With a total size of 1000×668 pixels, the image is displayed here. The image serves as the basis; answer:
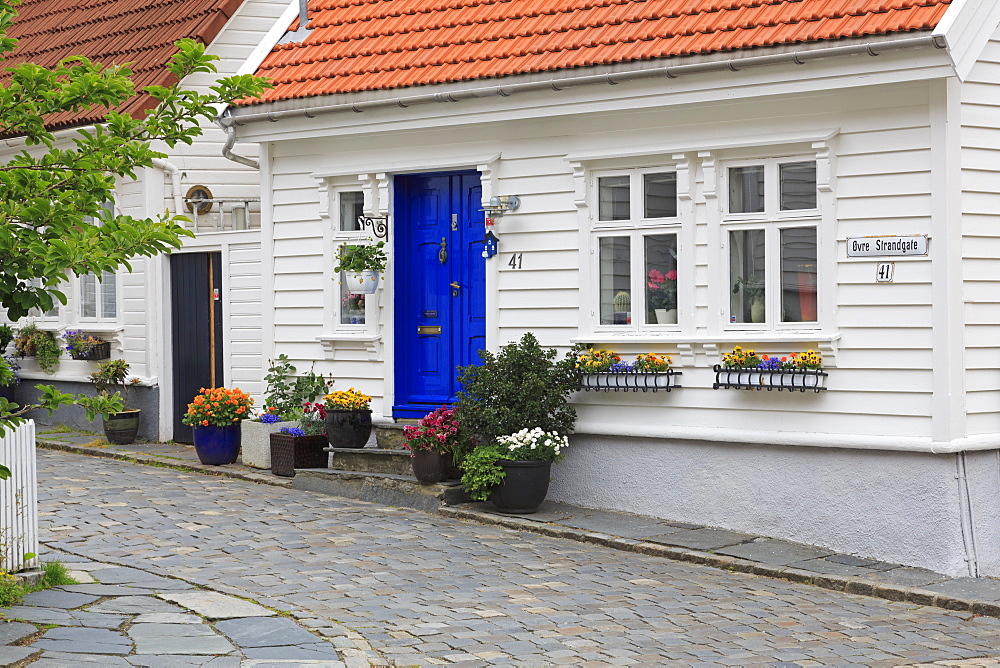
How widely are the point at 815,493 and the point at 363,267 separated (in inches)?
195

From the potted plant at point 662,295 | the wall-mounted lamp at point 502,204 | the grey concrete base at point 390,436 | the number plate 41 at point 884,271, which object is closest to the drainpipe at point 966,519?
the number plate 41 at point 884,271

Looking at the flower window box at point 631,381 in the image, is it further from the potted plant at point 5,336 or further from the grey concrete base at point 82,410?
the potted plant at point 5,336

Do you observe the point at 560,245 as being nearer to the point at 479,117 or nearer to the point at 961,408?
the point at 479,117

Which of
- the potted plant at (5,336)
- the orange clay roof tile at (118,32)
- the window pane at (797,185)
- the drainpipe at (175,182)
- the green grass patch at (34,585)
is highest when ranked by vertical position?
the orange clay roof tile at (118,32)

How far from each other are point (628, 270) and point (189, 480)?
4.95m

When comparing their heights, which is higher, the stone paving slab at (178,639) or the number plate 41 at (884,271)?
the number plate 41 at (884,271)

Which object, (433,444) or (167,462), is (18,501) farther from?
(167,462)

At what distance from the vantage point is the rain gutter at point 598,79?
9.17m

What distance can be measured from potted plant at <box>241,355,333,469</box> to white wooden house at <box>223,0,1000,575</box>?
0.87 feet

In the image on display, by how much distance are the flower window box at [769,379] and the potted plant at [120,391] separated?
7.85 m

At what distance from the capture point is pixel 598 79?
34.9ft

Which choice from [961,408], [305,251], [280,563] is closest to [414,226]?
[305,251]

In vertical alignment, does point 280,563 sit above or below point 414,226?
below

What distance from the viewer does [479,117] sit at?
11.6 metres
